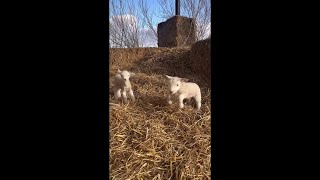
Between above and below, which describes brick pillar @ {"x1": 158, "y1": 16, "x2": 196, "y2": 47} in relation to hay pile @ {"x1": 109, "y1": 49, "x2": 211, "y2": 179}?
above

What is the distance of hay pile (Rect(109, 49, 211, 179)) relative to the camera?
1.41m

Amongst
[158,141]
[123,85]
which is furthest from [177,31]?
[158,141]

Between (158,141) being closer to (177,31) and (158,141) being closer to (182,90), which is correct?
(182,90)

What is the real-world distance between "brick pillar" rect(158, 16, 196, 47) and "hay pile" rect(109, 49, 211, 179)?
3.87 m

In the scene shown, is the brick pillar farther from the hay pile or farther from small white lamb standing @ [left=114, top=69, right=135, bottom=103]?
small white lamb standing @ [left=114, top=69, right=135, bottom=103]

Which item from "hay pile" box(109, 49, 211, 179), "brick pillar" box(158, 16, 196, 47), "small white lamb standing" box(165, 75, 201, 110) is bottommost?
"hay pile" box(109, 49, 211, 179)

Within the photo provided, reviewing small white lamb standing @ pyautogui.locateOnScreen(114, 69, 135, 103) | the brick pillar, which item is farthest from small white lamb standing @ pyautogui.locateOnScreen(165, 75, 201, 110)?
the brick pillar

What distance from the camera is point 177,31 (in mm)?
6660

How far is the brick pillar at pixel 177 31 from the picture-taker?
666 centimetres
